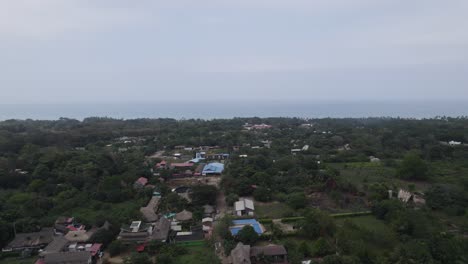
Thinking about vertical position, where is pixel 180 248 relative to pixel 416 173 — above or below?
below

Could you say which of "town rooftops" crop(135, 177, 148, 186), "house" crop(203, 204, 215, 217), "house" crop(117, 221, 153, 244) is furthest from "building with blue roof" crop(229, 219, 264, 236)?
"town rooftops" crop(135, 177, 148, 186)

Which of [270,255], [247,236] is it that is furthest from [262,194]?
[270,255]

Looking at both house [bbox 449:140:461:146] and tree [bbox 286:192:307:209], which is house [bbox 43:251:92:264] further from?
house [bbox 449:140:461:146]

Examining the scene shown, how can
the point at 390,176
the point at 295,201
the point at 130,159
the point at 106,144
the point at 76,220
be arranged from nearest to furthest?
the point at 76,220 < the point at 295,201 < the point at 390,176 < the point at 130,159 < the point at 106,144

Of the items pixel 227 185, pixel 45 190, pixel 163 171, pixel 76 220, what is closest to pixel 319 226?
pixel 227 185

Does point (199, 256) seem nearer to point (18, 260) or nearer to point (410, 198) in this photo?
point (18, 260)

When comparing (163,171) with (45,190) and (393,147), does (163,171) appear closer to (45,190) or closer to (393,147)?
A: (45,190)
